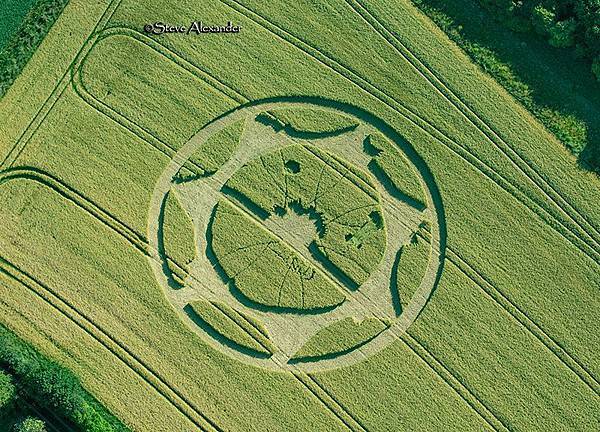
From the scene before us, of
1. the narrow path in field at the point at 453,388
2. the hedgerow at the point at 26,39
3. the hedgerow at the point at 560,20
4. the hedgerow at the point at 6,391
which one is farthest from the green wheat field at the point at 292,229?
the hedgerow at the point at 560,20

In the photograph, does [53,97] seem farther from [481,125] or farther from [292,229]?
[481,125]

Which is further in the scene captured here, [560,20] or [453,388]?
[560,20]

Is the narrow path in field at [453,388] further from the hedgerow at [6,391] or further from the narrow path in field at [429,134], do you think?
the narrow path in field at [429,134]

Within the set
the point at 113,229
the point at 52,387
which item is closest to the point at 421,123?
the point at 113,229

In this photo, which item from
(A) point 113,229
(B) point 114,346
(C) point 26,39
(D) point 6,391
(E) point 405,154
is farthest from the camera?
(E) point 405,154

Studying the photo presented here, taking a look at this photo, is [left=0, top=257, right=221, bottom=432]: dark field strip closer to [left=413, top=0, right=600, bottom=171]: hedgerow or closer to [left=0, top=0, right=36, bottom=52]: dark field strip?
[left=0, top=0, right=36, bottom=52]: dark field strip

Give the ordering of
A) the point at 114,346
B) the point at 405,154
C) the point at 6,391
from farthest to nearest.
Answer: the point at 405,154
the point at 114,346
the point at 6,391

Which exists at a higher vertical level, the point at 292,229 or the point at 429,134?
the point at 429,134
